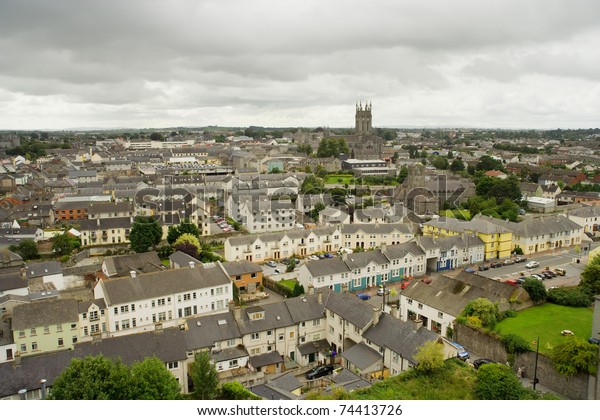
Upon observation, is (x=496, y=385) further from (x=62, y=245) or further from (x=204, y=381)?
(x=62, y=245)

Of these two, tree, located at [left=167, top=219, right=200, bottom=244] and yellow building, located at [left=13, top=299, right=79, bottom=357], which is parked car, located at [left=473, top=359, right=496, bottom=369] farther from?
tree, located at [left=167, top=219, right=200, bottom=244]

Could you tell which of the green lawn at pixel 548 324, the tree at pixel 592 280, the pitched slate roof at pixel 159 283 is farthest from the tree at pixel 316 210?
the green lawn at pixel 548 324

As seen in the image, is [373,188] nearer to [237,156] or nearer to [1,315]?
[237,156]

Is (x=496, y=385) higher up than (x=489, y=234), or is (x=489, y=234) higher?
(x=489, y=234)

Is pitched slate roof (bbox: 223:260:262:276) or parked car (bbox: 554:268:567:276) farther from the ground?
pitched slate roof (bbox: 223:260:262:276)

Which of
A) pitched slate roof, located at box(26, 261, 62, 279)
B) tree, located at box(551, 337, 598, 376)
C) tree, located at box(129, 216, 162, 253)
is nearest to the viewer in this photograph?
tree, located at box(551, 337, 598, 376)

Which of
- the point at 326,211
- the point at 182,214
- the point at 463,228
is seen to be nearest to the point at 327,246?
the point at 326,211

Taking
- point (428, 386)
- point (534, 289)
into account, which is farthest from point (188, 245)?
point (534, 289)

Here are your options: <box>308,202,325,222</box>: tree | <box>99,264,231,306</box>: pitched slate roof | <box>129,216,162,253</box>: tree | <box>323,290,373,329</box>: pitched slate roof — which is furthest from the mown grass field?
<box>308,202,325,222</box>: tree
